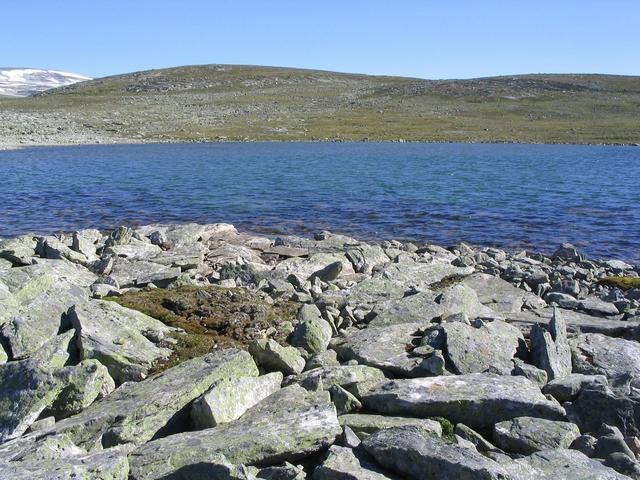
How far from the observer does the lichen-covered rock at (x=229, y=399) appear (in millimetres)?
7113

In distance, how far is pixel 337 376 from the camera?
27.3ft

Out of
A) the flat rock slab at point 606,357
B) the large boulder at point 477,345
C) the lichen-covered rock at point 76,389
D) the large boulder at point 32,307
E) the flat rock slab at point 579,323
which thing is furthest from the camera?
the flat rock slab at point 579,323

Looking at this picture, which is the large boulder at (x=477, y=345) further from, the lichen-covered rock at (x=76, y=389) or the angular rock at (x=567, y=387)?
the lichen-covered rock at (x=76, y=389)

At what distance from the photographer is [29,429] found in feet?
23.5

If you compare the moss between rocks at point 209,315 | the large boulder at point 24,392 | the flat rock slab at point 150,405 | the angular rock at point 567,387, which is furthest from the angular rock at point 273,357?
the angular rock at point 567,387

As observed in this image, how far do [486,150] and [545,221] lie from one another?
42.8 meters

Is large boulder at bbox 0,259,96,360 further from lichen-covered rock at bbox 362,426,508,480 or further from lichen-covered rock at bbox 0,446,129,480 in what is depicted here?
lichen-covered rock at bbox 362,426,508,480

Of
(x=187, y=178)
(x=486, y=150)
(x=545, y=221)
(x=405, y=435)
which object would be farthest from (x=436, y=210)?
(x=486, y=150)

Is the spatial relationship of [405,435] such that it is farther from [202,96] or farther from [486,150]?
[202,96]

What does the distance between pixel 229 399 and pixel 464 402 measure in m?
2.78

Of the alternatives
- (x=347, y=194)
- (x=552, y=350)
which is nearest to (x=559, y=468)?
(x=552, y=350)

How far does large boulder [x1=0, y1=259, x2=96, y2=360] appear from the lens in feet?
28.2

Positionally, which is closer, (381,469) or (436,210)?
(381,469)

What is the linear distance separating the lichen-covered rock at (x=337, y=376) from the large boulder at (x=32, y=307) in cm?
355
